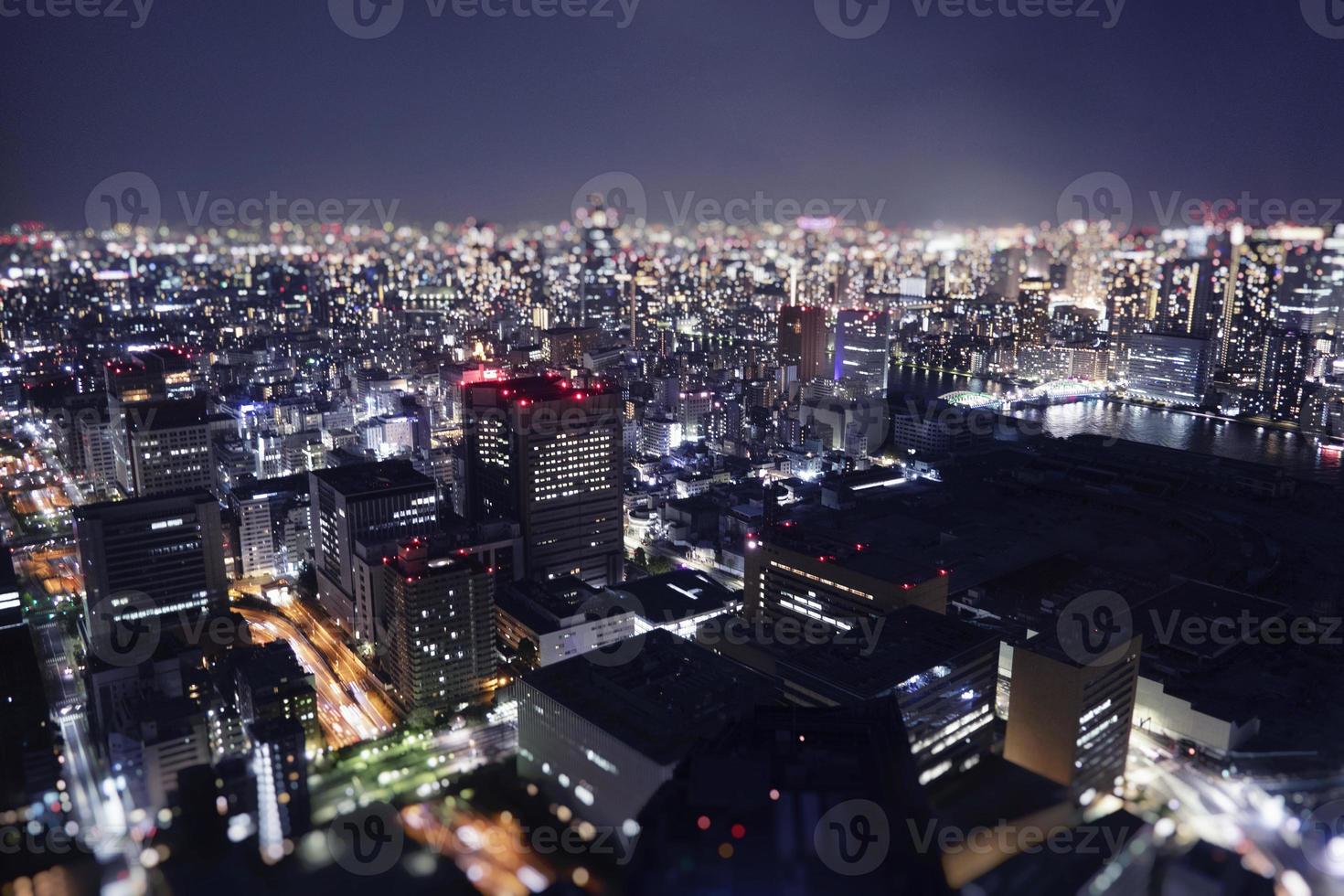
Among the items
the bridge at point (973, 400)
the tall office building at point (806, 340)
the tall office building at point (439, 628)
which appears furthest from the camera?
the tall office building at point (806, 340)

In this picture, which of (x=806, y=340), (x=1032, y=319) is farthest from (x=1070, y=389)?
(x=806, y=340)

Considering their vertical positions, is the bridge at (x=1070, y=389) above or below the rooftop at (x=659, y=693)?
below

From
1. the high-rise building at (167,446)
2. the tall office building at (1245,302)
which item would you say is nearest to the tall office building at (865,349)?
the tall office building at (1245,302)

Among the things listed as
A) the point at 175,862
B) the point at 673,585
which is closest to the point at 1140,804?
the point at 673,585

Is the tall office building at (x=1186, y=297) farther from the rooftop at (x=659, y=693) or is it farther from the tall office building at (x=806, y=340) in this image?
the rooftop at (x=659, y=693)

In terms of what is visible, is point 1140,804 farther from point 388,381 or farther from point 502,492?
point 388,381

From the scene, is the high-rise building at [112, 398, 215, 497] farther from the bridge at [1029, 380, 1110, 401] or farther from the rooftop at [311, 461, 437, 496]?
the bridge at [1029, 380, 1110, 401]
